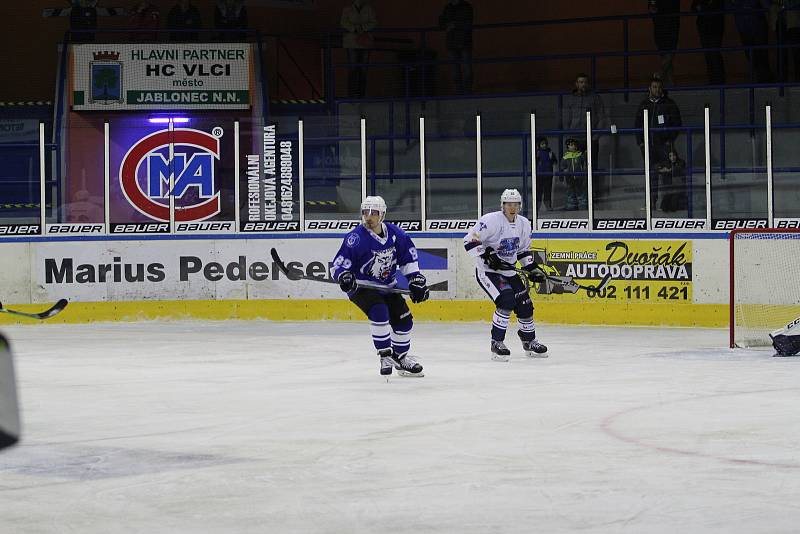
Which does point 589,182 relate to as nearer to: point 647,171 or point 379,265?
point 647,171

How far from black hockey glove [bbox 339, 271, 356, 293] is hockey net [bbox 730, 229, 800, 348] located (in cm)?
427

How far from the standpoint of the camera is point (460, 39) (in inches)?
758

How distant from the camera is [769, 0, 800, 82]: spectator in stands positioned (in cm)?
1775

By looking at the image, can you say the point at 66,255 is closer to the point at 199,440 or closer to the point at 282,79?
the point at 282,79

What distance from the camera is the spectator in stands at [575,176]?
15523mm

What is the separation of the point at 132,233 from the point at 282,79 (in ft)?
19.8

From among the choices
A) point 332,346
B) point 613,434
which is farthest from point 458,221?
point 613,434

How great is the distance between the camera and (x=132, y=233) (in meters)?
16.4

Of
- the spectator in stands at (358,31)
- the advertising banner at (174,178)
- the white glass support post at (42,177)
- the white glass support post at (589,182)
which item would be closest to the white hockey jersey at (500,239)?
the white glass support post at (589,182)

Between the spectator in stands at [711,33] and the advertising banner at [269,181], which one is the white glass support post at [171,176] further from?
the spectator in stands at [711,33]

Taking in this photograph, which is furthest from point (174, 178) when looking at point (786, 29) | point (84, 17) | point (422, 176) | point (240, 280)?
point (786, 29)

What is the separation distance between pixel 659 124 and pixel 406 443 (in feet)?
30.1

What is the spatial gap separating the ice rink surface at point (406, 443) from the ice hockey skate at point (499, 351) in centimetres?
18

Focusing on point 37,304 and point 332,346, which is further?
point 37,304
